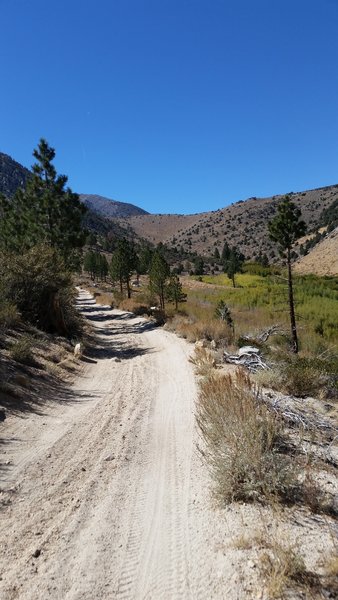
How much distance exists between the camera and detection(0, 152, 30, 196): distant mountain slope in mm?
152875

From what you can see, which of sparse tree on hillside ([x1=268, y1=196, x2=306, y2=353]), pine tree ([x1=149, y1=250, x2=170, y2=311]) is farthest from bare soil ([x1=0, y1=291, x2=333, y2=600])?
pine tree ([x1=149, y1=250, x2=170, y2=311])

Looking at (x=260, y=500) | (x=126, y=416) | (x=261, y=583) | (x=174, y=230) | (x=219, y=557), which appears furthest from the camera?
(x=174, y=230)

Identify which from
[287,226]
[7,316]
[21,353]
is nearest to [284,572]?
[21,353]

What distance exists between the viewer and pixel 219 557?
10.5 feet

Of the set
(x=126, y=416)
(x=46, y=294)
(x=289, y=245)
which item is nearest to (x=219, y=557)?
(x=126, y=416)

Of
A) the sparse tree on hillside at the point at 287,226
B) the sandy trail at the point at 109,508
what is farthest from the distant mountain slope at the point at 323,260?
the sandy trail at the point at 109,508

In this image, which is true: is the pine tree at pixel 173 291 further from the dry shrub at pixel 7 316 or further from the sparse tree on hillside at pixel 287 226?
the dry shrub at pixel 7 316

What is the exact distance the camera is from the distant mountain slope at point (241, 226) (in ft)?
394

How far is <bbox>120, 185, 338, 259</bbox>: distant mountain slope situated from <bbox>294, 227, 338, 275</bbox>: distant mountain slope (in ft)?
93.6

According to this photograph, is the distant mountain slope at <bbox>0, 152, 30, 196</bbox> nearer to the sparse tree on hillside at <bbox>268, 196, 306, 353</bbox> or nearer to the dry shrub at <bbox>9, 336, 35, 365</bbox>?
the sparse tree on hillside at <bbox>268, 196, 306, 353</bbox>

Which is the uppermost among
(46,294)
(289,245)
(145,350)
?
(289,245)

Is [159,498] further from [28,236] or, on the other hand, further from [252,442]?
[28,236]

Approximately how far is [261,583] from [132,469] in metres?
2.66

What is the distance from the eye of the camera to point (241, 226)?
138625mm
